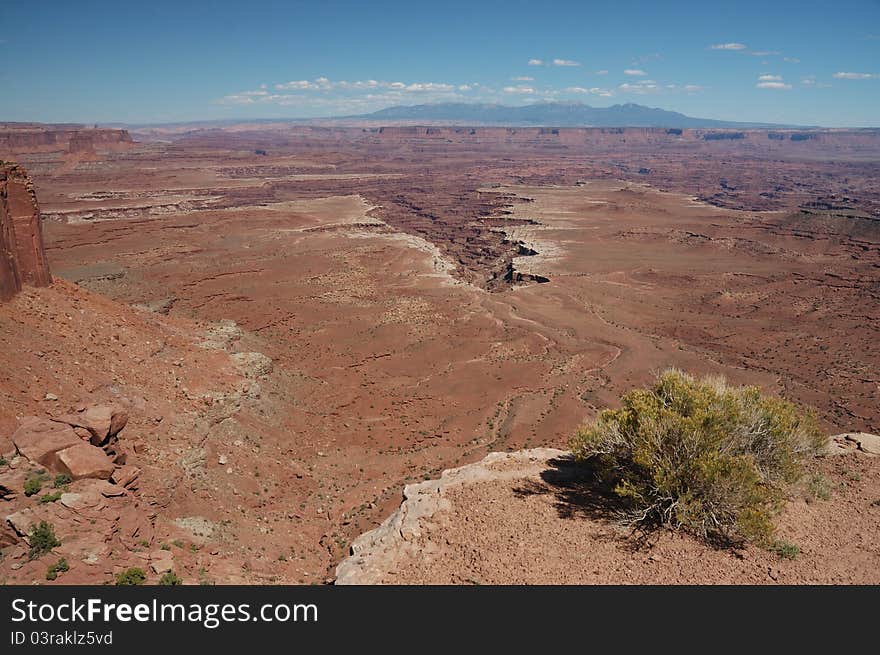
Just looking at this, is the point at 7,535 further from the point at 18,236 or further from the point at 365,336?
the point at 365,336

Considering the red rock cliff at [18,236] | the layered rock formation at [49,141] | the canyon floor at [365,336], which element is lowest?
the canyon floor at [365,336]

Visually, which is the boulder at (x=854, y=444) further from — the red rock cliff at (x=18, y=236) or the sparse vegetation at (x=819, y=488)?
the red rock cliff at (x=18, y=236)

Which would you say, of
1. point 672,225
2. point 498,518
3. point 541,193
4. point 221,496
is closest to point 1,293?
point 221,496

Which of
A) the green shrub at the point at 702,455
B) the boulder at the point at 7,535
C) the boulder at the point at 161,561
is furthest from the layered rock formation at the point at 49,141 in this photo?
the green shrub at the point at 702,455

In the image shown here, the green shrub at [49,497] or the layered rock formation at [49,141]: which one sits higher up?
the layered rock formation at [49,141]

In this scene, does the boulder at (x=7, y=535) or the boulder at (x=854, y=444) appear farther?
the boulder at (x=854, y=444)

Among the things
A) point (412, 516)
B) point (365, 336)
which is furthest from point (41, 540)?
point (365, 336)

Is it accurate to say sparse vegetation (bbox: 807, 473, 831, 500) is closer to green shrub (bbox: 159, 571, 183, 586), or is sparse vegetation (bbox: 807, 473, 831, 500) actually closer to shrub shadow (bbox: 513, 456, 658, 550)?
shrub shadow (bbox: 513, 456, 658, 550)
